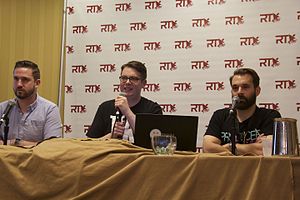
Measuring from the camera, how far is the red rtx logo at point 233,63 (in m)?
3.72

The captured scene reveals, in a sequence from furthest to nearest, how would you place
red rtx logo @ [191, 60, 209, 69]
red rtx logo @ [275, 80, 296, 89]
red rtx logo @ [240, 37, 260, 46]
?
red rtx logo @ [191, 60, 209, 69]
red rtx logo @ [240, 37, 260, 46]
red rtx logo @ [275, 80, 296, 89]

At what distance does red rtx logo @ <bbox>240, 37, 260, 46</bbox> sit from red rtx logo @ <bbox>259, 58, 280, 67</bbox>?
146 millimetres

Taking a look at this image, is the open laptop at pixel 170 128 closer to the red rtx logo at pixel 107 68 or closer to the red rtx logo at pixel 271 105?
the red rtx logo at pixel 271 105

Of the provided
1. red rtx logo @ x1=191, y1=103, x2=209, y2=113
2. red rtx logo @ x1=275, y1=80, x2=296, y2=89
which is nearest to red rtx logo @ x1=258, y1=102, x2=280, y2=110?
red rtx logo @ x1=275, y1=80, x2=296, y2=89

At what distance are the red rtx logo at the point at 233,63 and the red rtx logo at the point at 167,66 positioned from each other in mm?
435

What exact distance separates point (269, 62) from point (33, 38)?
2158 millimetres

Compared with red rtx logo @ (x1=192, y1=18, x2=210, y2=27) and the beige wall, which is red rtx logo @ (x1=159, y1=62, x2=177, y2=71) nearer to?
red rtx logo @ (x1=192, y1=18, x2=210, y2=27)

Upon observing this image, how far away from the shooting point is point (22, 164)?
5.83ft

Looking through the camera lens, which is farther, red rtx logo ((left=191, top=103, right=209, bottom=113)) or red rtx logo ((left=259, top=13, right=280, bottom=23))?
red rtx logo ((left=191, top=103, right=209, bottom=113))

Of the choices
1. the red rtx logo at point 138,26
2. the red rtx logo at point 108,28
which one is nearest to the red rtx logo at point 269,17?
the red rtx logo at point 138,26

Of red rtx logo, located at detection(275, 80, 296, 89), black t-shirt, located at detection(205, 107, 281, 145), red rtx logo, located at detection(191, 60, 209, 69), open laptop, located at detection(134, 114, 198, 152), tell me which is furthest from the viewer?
red rtx logo, located at detection(191, 60, 209, 69)

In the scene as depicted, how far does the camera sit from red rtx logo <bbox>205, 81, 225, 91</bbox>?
12.3 feet

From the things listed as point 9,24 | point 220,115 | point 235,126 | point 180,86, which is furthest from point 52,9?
point 235,126

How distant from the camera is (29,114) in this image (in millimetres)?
3430
